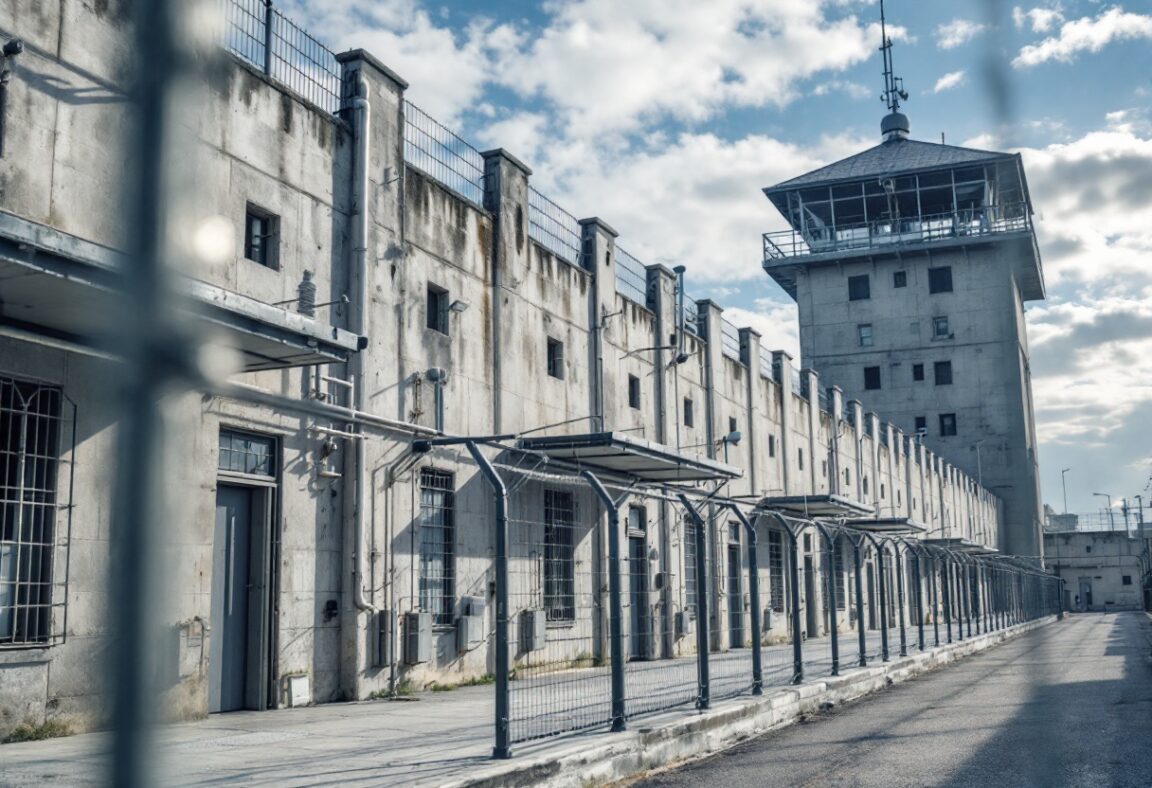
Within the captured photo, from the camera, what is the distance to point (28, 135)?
10.2 m

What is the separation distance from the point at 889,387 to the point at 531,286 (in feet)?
161

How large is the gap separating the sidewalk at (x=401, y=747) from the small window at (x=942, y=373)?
5297 centimetres

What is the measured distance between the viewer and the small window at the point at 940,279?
6375 centimetres

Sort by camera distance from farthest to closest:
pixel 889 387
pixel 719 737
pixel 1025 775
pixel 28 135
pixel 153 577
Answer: pixel 889 387, pixel 719 737, pixel 28 135, pixel 1025 775, pixel 153 577

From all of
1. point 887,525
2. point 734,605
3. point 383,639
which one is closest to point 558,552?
point 383,639

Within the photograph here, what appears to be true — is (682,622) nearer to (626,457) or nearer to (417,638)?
(626,457)

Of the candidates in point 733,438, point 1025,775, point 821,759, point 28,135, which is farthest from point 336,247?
point 733,438

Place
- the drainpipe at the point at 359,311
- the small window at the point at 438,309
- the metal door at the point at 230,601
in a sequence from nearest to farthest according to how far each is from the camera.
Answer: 1. the metal door at the point at 230,601
2. the drainpipe at the point at 359,311
3. the small window at the point at 438,309

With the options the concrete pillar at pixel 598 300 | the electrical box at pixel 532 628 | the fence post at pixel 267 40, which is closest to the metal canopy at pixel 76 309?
the fence post at pixel 267 40

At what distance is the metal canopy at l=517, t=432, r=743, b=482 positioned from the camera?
16578mm

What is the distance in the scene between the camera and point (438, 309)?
17391 millimetres

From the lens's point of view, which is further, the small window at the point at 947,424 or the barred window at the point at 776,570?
the small window at the point at 947,424

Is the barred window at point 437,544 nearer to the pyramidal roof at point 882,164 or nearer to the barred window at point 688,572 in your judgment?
the barred window at point 688,572

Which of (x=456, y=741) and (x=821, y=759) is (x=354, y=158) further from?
(x=821, y=759)
